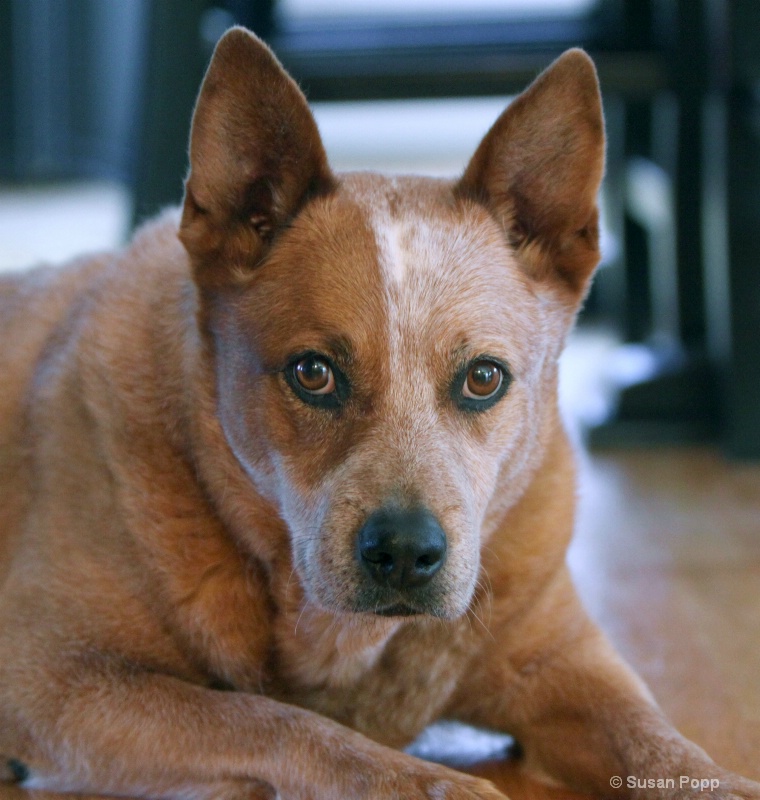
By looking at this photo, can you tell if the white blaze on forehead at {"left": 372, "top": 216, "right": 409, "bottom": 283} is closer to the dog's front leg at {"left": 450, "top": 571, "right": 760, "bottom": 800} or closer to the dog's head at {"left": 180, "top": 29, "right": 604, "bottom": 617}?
the dog's head at {"left": 180, "top": 29, "right": 604, "bottom": 617}

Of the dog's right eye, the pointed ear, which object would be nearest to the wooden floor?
the dog's right eye

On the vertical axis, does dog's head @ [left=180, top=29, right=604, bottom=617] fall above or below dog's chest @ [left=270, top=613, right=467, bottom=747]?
above

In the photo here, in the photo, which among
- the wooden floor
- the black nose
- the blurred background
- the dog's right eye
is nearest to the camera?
the black nose

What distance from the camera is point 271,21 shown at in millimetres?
4121

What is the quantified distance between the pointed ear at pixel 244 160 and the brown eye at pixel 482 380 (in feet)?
1.27

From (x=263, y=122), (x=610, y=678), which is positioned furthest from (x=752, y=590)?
(x=263, y=122)

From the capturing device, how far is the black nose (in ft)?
5.01

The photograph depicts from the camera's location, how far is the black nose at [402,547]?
1526mm

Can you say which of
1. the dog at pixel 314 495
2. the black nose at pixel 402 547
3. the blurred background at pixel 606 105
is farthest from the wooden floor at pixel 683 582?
the black nose at pixel 402 547

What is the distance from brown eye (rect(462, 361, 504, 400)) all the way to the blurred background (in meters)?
2.10

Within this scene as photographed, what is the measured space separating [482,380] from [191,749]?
68 centimetres

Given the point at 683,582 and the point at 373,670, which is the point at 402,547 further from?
the point at 683,582

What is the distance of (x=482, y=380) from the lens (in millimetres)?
1774

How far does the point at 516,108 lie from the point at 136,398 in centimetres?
75
